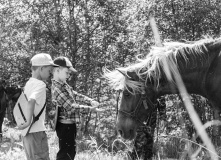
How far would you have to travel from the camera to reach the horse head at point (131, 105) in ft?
14.1

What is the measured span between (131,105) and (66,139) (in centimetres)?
94

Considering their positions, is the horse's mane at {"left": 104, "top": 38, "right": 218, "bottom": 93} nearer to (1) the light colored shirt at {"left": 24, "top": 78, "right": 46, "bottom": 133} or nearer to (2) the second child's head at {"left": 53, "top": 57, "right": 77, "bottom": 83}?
(2) the second child's head at {"left": 53, "top": 57, "right": 77, "bottom": 83}

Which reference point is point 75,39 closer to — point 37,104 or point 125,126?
point 125,126

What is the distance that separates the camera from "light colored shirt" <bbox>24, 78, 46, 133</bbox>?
11.7 ft

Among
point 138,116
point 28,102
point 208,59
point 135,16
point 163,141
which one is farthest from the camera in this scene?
point 135,16

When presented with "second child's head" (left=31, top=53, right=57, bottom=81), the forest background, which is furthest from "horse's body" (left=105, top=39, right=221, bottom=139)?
the forest background

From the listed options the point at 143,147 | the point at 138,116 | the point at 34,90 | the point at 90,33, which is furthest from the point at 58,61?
the point at 90,33

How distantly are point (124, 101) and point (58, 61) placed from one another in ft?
3.17

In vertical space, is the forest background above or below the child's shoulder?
above

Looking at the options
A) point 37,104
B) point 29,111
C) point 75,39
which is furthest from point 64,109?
point 75,39

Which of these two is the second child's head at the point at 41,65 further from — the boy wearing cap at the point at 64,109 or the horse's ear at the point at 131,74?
the horse's ear at the point at 131,74

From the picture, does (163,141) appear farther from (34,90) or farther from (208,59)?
(34,90)

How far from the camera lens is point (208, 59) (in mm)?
4105

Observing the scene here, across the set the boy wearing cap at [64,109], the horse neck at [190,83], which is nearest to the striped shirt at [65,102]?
the boy wearing cap at [64,109]
